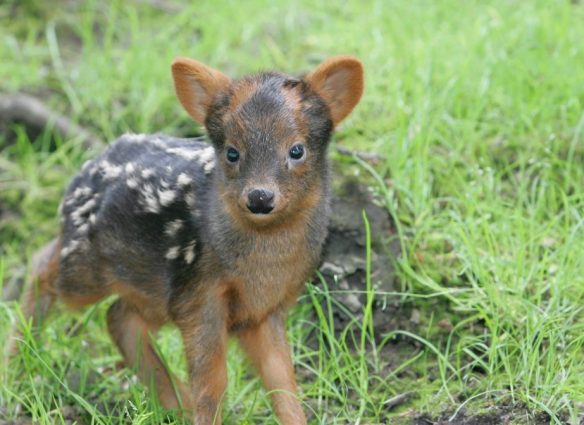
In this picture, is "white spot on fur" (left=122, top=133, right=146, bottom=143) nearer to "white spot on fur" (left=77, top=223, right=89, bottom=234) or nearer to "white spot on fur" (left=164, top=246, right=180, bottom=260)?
"white spot on fur" (left=77, top=223, right=89, bottom=234)

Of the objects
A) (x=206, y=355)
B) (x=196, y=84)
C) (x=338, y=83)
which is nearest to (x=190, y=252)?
(x=206, y=355)

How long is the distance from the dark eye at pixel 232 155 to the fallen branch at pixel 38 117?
322cm

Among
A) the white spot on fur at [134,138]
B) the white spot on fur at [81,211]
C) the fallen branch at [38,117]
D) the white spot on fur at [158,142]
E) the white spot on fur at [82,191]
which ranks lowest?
the fallen branch at [38,117]

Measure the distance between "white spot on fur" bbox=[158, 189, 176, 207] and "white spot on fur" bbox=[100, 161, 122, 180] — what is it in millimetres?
394

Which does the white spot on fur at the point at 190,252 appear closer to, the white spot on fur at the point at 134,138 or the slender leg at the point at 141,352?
the slender leg at the point at 141,352

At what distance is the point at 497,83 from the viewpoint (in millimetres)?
6902

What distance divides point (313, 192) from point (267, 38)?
12.5 ft

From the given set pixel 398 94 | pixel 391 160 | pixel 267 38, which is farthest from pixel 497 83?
pixel 267 38

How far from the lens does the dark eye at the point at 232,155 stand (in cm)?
462

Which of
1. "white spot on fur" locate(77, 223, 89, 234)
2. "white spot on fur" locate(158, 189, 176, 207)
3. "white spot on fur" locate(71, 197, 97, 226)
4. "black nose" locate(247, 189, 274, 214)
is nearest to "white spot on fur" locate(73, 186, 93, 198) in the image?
"white spot on fur" locate(71, 197, 97, 226)

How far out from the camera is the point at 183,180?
5.08 meters

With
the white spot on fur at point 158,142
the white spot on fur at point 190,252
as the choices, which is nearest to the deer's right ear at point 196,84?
the white spot on fur at point 158,142

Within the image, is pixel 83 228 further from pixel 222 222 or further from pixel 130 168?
pixel 222 222

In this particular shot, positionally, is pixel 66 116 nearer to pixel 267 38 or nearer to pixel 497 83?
pixel 267 38
